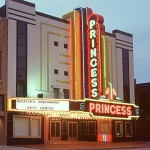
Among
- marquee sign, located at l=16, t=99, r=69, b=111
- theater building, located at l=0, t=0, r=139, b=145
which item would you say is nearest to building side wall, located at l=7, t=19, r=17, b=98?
theater building, located at l=0, t=0, r=139, b=145

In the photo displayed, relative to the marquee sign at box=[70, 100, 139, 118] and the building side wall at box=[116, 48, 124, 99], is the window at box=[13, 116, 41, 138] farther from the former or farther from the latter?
the building side wall at box=[116, 48, 124, 99]

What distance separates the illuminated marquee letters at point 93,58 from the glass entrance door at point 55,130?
197 inches

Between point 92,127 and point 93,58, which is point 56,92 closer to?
point 93,58

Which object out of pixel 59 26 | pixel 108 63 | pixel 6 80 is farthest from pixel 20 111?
pixel 108 63

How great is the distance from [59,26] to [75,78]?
540cm

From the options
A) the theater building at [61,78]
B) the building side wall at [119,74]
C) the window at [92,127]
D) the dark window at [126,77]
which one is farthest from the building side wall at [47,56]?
the dark window at [126,77]

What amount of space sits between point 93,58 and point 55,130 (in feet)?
27.5

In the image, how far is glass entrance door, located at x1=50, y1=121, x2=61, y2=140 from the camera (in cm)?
4162

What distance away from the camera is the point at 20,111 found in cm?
3566

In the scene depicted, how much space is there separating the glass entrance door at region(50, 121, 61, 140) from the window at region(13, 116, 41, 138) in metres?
4.15

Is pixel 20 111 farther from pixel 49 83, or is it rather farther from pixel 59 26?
pixel 59 26

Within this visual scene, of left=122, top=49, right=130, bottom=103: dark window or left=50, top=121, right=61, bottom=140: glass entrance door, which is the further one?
left=122, top=49, right=130, bottom=103: dark window

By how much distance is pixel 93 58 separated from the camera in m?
40.1

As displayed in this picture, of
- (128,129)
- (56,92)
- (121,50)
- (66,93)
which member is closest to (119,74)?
(121,50)
